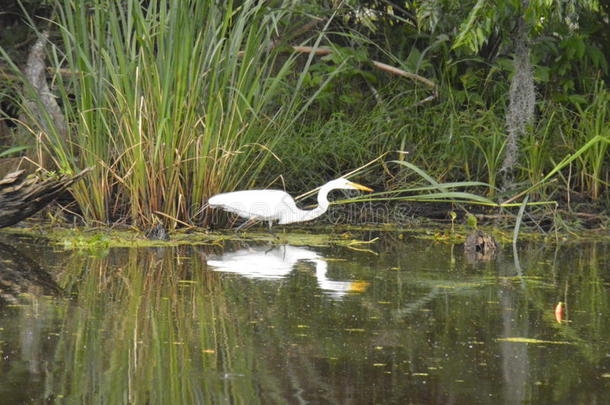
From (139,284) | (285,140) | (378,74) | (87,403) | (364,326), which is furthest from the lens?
(378,74)

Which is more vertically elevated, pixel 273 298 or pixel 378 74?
pixel 378 74

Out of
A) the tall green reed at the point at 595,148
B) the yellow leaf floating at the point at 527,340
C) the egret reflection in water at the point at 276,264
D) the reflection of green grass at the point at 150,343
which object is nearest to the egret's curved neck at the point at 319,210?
the egret reflection in water at the point at 276,264

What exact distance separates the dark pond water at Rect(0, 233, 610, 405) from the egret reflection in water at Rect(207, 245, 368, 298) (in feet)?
0.05

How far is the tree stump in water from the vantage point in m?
6.56

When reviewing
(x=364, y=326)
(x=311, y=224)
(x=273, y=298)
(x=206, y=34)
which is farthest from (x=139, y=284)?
(x=311, y=224)

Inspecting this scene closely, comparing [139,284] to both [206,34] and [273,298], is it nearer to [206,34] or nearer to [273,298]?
[273,298]

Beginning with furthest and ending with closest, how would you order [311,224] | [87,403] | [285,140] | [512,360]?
[285,140], [311,224], [512,360], [87,403]

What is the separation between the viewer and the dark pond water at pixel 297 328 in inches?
131

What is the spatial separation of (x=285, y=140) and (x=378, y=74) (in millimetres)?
1708

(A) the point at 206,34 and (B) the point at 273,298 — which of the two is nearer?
(B) the point at 273,298

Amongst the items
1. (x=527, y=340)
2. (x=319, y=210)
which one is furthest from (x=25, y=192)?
(x=527, y=340)

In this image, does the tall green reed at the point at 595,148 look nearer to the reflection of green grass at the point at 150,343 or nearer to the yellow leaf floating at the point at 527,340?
the reflection of green grass at the point at 150,343

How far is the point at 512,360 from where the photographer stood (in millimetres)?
3771

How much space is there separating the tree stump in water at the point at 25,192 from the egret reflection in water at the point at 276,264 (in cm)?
110
